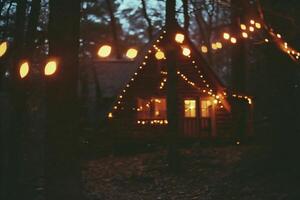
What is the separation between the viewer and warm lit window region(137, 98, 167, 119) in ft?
80.0

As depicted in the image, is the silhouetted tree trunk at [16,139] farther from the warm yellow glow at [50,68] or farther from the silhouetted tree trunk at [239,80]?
the silhouetted tree trunk at [239,80]

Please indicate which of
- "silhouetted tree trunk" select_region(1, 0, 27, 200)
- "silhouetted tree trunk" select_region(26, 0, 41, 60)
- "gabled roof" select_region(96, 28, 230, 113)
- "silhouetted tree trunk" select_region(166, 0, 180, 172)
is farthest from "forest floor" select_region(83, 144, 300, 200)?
"gabled roof" select_region(96, 28, 230, 113)

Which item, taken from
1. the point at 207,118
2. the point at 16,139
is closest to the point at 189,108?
the point at 207,118

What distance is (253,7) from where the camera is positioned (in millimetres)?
12742

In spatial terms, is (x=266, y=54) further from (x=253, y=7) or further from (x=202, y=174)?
(x=202, y=174)

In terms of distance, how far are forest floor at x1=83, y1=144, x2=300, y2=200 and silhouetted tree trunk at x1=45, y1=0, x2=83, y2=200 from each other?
4681 mm

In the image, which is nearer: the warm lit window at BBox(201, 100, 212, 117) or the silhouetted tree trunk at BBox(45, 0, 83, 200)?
the silhouetted tree trunk at BBox(45, 0, 83, 200)

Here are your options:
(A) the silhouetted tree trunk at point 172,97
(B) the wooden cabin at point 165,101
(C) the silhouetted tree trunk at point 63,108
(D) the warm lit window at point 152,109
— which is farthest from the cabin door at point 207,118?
(C) the silhouetted tree trunk at point 63,108

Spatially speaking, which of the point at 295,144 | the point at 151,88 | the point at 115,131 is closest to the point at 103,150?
the point at 115,131

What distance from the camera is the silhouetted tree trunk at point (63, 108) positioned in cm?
800

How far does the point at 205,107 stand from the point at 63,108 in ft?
56.5

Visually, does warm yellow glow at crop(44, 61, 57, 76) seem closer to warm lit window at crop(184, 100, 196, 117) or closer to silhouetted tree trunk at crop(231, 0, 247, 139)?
silhouetted tree trunk at crop(231, 0, 247, 139)

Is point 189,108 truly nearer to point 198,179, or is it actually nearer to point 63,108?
point 198,179

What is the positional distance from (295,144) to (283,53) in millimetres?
2571
